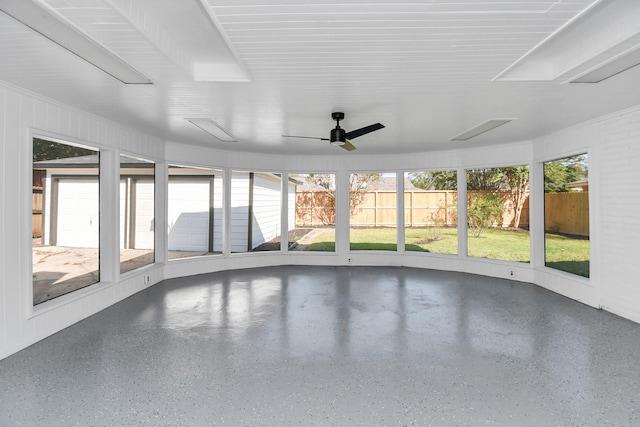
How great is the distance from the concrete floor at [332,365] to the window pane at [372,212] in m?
3.17

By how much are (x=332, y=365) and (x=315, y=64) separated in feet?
8.37

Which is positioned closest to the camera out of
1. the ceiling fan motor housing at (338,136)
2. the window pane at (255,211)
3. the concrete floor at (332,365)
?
the concrete floor at (332,365)

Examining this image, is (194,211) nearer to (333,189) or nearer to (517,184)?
(333,189)

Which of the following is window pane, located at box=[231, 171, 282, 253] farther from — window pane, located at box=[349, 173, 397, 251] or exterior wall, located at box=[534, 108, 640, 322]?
exterior wall, located at box=[534, 108, 640, 322]

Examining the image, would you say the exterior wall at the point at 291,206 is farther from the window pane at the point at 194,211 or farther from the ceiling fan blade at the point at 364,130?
the ceiling fan blade at the point at 364,130

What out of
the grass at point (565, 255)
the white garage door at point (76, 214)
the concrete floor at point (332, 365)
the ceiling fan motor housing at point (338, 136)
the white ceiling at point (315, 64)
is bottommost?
the concrete floor at point (332, 365)

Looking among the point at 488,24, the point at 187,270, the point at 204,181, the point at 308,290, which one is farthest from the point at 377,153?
the point at 488,24

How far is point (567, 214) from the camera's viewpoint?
545 cm

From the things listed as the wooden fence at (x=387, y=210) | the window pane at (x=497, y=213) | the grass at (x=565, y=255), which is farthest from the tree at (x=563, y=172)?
the wooden fence at (x=387, y=210)

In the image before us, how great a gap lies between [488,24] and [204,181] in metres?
6.65

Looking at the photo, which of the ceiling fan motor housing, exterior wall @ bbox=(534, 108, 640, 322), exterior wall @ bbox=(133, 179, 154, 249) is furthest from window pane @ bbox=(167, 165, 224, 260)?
exterior wall @ bbox=(534, 108, 640, 322)

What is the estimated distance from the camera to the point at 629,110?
13.1 feet

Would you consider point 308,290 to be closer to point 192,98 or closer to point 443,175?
point 192,98

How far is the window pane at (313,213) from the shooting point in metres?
7.66
